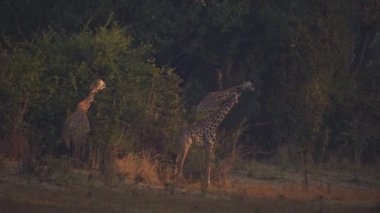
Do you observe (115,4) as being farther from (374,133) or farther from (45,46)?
(374,133)

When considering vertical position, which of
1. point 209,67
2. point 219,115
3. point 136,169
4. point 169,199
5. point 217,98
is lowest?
point 169,199

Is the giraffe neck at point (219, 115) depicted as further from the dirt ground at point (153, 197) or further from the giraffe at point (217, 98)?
the dirt ground at point (153, 197)

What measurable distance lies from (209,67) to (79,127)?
751 centimetres

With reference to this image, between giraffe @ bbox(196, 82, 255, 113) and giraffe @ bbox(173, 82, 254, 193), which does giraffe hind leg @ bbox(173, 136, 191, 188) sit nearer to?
giraffe @ bbox(173, 82, 254, 193)

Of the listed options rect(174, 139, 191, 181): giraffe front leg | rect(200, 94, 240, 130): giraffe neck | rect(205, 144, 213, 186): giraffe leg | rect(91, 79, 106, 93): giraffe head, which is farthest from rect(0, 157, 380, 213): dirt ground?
rect(91, 79, 106, 93): giraffe head

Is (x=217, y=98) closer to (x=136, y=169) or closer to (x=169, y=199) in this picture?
(x=136, y=169)

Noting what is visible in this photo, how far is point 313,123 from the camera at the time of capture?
67.2ft

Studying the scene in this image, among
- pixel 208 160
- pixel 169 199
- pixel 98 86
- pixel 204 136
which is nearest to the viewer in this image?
pixel 169 199

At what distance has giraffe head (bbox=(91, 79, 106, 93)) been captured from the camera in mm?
15938

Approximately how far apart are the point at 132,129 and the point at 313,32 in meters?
7.00

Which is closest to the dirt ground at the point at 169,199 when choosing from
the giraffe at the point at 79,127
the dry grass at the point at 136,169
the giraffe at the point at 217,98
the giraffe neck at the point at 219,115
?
the dry grass at the point at 136,169

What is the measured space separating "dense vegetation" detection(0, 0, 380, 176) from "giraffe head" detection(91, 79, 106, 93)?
16.8 inches

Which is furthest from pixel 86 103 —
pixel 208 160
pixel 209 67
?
pixel 209 67

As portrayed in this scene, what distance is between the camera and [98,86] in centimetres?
1600
